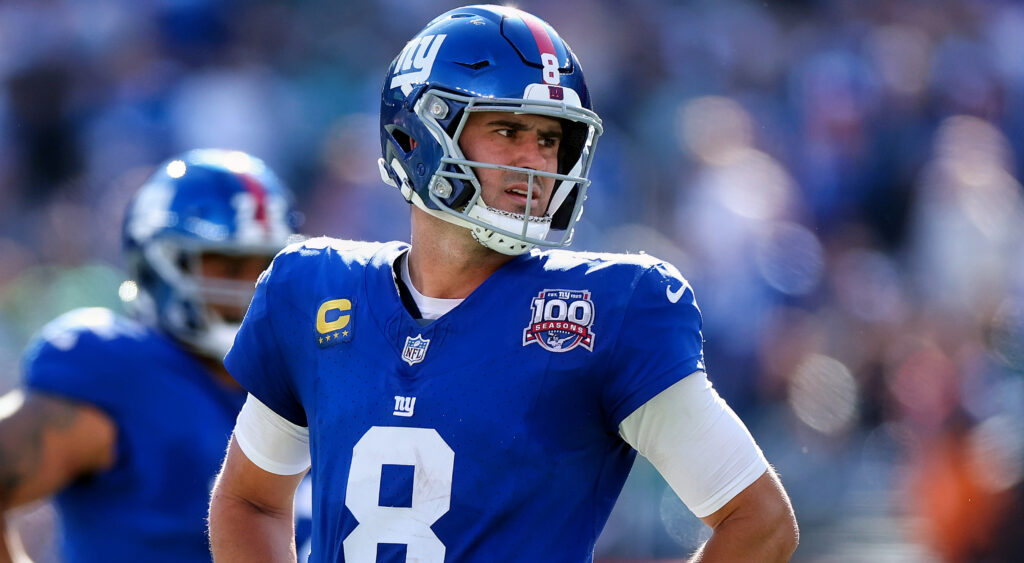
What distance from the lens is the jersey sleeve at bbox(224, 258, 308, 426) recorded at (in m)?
2.06

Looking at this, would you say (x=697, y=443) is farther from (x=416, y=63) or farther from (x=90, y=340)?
(x=90, y=340)

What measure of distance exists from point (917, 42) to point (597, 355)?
657 centimetres

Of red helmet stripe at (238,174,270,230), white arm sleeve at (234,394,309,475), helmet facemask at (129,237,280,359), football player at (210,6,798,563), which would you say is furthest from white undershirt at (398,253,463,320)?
red helmet stripe at (238,174,270,230)

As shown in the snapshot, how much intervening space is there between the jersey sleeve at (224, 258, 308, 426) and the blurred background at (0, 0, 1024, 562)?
3.35 meters

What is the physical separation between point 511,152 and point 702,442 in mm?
616

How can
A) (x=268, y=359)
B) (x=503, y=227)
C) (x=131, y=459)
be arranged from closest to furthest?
(x=503, y=227) → (x=268, y=359) → (x=131, y=459)

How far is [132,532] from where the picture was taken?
9.11ft

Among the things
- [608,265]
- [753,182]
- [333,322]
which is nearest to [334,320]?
[333,322]

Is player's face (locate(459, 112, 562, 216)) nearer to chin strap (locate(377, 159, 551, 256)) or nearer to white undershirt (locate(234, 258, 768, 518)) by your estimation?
chin strap (locate(377, 159, 551, 256))

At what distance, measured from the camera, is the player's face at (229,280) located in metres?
3.27

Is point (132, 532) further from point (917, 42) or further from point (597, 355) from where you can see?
point (917, 42)

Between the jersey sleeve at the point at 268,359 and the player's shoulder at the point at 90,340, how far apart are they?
0.89m

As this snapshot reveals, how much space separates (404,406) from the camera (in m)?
1.85

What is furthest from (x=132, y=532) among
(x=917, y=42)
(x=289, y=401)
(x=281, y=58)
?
(x=917, y=42)
